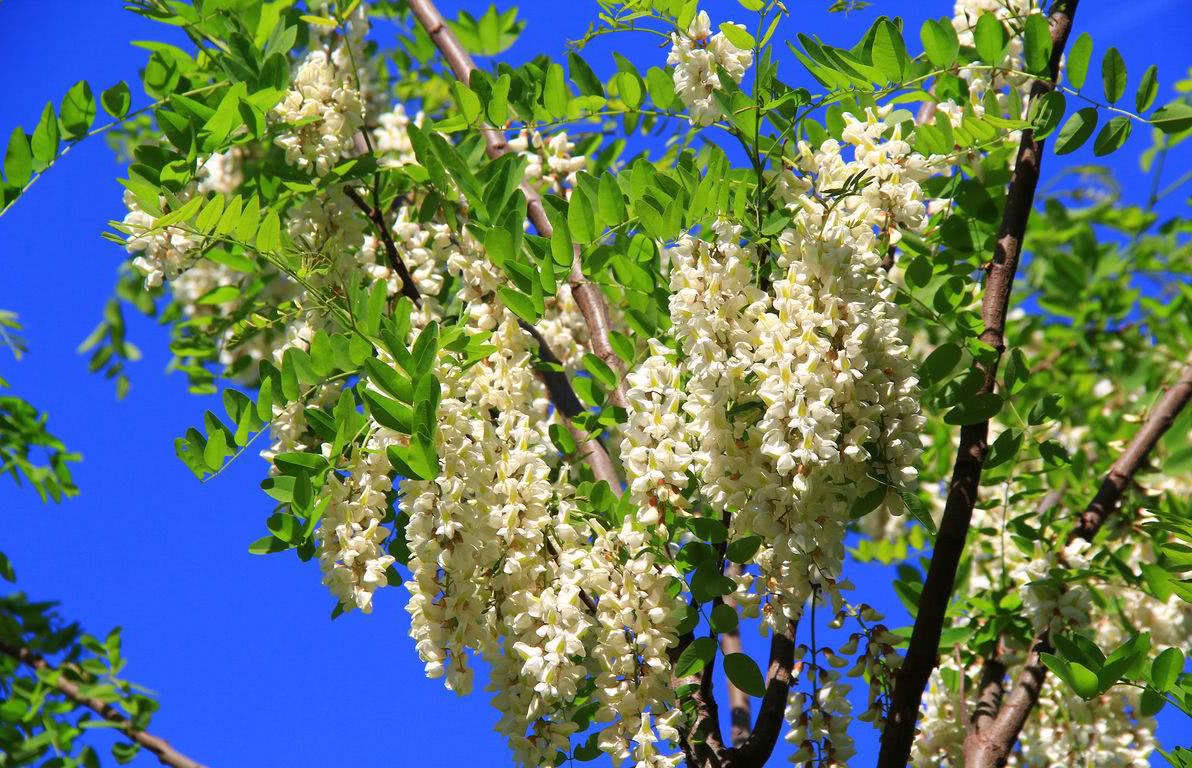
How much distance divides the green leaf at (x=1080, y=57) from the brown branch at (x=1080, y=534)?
0.73 m

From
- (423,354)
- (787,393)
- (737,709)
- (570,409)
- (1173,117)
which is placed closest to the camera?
(787,393)

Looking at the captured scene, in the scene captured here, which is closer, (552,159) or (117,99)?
(117,99)

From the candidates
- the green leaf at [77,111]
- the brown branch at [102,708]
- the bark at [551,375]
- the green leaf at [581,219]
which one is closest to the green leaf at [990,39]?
the green leaf at [581,219]

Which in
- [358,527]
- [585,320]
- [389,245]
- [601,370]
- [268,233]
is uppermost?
[585,320]

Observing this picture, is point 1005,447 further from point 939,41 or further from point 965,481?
point 939,41

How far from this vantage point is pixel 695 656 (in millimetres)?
1191

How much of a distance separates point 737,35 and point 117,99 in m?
0.84

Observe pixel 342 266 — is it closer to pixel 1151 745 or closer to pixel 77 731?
pixel 77 731

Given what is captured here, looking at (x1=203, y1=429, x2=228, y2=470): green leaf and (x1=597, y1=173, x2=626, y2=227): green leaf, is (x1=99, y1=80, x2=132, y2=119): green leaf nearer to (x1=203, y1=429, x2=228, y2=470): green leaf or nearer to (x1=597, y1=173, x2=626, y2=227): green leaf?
(x1=203, y1=429, x2=228, y2=470): green leaf

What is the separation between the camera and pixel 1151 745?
6.04 ft

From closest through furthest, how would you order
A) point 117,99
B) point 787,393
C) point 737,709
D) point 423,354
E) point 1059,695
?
point 787,393 < point 423,354 < point 117,99 < point 737,709 < point 1059,695

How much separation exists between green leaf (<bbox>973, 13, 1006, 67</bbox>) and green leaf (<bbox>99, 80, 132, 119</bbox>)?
107 cm

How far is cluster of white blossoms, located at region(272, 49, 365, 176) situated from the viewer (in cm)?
153

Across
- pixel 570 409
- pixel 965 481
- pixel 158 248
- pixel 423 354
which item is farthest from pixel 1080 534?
pixel 158 248
